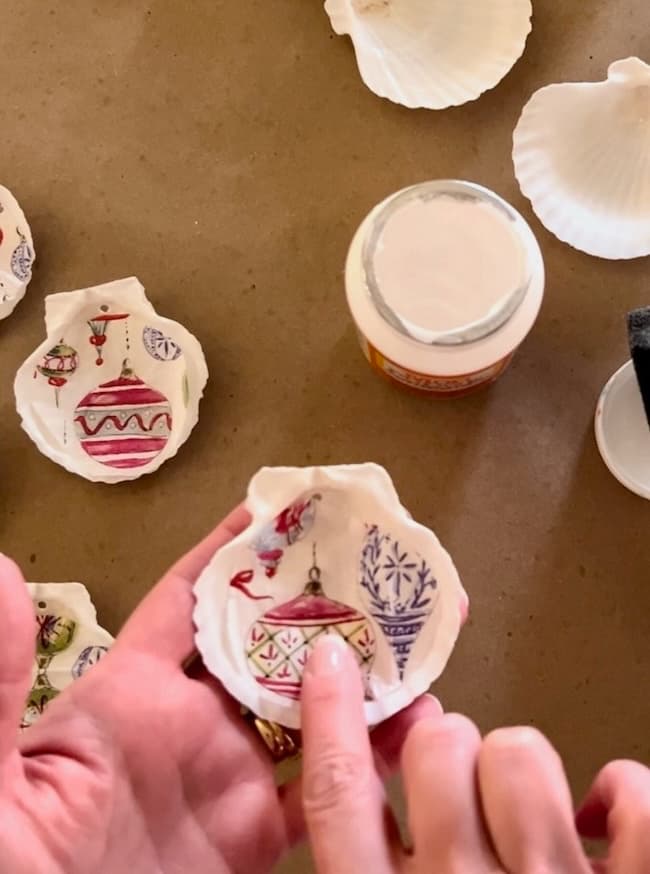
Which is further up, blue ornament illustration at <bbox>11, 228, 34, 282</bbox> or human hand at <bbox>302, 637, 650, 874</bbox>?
blue ornament illustration at <bbox>11, 228, 34, 282</bbox>

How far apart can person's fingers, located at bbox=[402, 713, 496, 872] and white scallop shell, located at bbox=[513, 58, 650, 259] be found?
1.22 feet

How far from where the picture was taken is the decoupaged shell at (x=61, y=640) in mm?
675

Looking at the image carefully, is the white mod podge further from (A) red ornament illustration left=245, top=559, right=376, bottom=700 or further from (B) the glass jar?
(A) red ornament illustration left=245, top=559, right=376, bottom=700

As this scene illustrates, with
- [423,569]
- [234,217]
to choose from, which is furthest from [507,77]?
[423,569]

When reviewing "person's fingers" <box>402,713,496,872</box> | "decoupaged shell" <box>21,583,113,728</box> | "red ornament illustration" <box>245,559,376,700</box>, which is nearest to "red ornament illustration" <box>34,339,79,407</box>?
"decoupaged shell" <box>21,583,113,728</box>

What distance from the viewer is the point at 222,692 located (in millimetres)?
557

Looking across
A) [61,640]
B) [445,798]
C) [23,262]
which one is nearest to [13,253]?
[23,262]

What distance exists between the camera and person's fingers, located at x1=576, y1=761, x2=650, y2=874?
1.52ft

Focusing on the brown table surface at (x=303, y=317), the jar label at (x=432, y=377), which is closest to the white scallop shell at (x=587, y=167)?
the brown table surface at (x=303, y=317)

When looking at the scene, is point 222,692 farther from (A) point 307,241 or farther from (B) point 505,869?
(A) point 307,241

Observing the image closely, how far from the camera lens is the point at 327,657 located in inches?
21.1

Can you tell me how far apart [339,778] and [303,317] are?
0.33 metres

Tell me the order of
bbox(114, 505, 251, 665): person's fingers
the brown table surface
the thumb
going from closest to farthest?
1. the thumb
2. bbox(114, 505, 251, 665): person's fingers
3. the brown table surface

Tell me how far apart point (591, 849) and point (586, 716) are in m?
0.08
